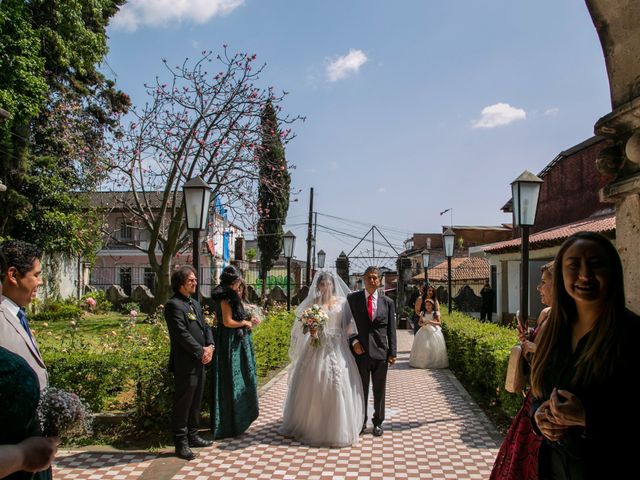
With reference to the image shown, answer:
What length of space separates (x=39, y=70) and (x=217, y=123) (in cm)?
755

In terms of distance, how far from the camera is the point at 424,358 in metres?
11.7

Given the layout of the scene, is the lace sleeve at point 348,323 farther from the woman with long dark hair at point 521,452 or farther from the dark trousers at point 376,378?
the woman with long dark hair at point 521,452

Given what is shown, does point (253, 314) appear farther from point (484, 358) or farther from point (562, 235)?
point (562, 235)

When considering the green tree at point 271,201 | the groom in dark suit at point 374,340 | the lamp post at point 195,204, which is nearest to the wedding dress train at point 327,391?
the groom in dark suit at point 374,340

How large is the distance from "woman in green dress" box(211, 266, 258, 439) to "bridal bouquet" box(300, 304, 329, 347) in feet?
2.22

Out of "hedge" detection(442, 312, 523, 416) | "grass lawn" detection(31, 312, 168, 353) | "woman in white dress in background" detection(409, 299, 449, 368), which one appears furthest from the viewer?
"woman in white dress in background" detection(409, 299, 449, 368)

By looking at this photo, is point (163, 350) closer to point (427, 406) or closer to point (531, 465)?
point (427, 406)

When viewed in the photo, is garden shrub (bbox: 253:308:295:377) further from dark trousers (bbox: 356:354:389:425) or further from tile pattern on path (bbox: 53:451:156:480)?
tile pattern on path (bbox: 53:451:156:480)

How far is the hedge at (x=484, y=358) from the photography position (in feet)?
23.1

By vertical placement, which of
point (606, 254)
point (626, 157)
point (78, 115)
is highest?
point (78, 115)

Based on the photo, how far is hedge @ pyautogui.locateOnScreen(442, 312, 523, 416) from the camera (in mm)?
7047

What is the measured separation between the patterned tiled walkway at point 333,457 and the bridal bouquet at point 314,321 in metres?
1.18

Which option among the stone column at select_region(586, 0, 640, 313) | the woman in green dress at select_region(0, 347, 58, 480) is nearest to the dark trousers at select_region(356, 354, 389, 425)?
the stone column at select_region(586, 0, 640, 313)

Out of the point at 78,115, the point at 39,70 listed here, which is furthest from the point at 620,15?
the point at 78,115
